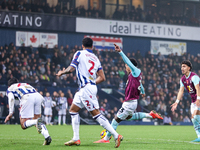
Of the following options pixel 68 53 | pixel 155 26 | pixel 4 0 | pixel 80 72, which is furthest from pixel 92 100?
pixel 155 26

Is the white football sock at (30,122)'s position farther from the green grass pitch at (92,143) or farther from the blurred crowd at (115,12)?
the blurred crowd at (115,12)

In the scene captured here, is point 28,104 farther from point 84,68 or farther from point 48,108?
point 48,108

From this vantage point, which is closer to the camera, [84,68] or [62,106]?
[84,68]

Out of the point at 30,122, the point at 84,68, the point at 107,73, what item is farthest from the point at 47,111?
the point at 84,68

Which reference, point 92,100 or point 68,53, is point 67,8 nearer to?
point 68,53

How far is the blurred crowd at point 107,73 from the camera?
23.3 metres

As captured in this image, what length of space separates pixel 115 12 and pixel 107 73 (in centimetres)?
751

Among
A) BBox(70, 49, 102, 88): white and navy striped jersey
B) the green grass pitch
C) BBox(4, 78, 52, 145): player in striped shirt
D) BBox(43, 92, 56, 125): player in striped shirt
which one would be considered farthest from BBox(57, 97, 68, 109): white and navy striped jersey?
BBox(70, 49, 102, 88): white and navy striped jersey

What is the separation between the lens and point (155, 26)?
104 ft

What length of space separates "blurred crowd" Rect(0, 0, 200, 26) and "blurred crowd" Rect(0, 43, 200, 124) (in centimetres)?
330

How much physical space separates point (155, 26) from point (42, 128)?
25.4 metres

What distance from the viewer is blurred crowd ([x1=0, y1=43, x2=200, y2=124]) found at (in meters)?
23.3

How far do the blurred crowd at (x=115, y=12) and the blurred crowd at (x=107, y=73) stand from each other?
10.8 feet

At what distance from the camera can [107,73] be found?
26.5 m
